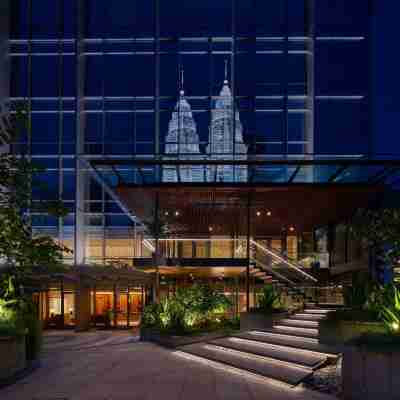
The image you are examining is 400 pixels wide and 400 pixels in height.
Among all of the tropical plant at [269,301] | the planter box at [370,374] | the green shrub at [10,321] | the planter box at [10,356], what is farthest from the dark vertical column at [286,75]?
the planter box at [370,374]

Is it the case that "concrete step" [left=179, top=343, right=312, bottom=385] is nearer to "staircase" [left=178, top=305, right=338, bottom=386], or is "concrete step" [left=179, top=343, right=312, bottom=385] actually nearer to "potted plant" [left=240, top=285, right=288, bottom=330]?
"staircase" [left=178, top=305, right=338, bottom=386]

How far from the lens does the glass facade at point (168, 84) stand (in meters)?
31.2

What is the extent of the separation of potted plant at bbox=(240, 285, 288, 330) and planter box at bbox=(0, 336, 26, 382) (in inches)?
276

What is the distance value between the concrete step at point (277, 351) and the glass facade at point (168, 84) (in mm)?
17337

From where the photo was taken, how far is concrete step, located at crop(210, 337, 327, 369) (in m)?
11.1

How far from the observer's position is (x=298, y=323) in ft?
50.6

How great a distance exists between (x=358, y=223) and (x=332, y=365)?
396 cm

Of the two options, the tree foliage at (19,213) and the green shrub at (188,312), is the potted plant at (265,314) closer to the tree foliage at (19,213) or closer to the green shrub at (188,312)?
the green shrub at (188,312)

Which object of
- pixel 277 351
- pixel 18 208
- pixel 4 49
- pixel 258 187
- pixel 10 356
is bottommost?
pixel 277 351

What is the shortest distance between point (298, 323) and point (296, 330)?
38.6 inches

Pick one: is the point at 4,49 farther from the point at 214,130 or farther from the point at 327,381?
the point at 327,381

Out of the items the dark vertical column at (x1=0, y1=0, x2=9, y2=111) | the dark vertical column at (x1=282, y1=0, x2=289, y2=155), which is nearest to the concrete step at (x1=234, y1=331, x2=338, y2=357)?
the dark vertical column at (x1=282, y1=0, x2=289, y2=155)

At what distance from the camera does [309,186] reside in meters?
17.5

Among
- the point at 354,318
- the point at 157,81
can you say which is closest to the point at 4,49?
the point at 157,81
